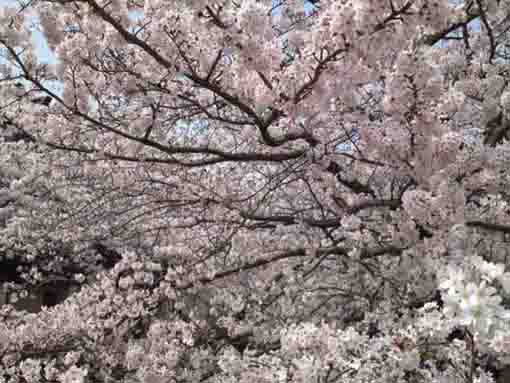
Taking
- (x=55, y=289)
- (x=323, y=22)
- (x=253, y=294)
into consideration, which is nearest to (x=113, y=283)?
(x=253, y=294)

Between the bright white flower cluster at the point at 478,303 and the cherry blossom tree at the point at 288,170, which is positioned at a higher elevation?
the cherry blossom tree at the point at 288,170

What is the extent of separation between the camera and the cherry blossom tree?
2.28 m

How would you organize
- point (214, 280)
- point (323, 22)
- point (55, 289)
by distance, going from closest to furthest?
point (323, 22) < point (214, 280) < point (55, 289)

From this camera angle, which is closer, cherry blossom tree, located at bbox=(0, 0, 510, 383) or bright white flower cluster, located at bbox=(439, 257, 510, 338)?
bright white flower cluster, located at bbox=(439, 257, 510, 338)

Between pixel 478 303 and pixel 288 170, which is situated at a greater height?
pixel 288 170

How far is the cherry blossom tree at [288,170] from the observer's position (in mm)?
2277

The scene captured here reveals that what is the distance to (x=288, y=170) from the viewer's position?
3406 mm

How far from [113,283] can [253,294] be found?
1.48m

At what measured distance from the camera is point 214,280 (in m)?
4.76

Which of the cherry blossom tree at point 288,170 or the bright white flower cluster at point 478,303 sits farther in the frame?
the cherry blossom tree at point 288,170

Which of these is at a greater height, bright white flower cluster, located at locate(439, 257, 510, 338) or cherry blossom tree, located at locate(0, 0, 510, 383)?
cherry blossom tree, located at locate(0, 0, 510, 383)

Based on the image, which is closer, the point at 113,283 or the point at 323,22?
the point at 323,22

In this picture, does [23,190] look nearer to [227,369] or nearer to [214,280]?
[214,280]

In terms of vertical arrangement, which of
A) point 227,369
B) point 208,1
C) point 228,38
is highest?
point 208,1
